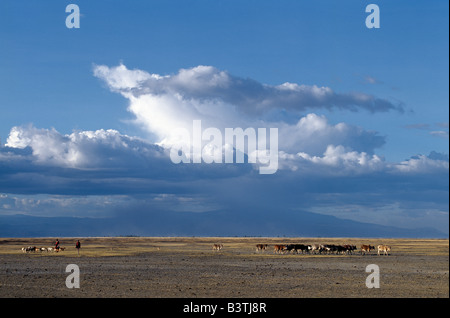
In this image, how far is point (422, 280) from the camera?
33.2 m
